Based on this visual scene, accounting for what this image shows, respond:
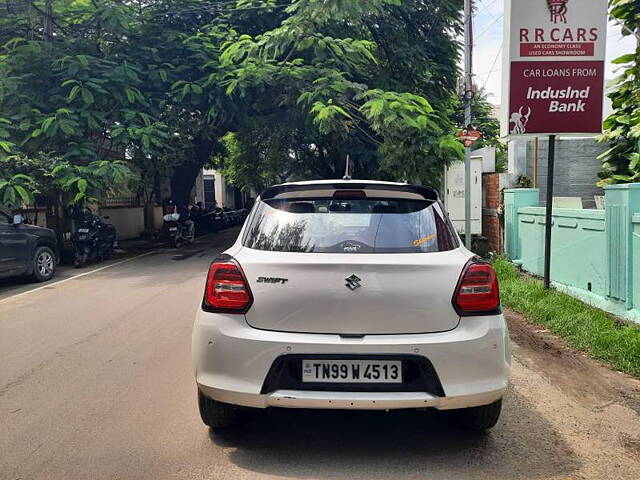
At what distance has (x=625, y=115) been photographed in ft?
27.2

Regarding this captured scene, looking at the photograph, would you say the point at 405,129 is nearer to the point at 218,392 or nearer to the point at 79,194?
the point at 79,194

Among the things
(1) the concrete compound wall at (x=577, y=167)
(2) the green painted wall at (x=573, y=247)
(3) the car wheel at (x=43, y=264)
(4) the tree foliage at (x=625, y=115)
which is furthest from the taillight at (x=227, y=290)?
(1) the concrete compound wall at (x=577, y=167)

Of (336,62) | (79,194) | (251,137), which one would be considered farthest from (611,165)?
(251,137)

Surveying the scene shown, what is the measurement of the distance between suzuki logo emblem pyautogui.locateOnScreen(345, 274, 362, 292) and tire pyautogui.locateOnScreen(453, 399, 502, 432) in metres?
1.13

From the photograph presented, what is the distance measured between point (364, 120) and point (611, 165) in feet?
19.4

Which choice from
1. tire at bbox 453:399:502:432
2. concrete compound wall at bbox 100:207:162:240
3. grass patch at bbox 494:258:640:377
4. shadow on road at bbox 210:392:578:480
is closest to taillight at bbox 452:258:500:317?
tire at bbox 453:399:502:432

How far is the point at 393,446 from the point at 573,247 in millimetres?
5118

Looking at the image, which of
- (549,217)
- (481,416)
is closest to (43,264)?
(549,217)

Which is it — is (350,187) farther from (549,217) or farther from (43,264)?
(43,264)

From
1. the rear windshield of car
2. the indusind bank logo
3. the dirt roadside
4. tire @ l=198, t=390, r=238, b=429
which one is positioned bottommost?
the dirt roadside

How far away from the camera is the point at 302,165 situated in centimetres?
2680

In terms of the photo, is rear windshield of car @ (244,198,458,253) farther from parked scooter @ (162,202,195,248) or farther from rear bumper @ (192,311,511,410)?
parked scooter @ (162,202,195,248)

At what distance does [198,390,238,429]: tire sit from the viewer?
11.4 feet

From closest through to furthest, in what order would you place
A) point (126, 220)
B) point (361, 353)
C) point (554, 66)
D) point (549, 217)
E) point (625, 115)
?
1. point (361, 353)
2. point (554, 66)
3. point (549, 217)
4. point (625, 115)
5. point (126, 220)
